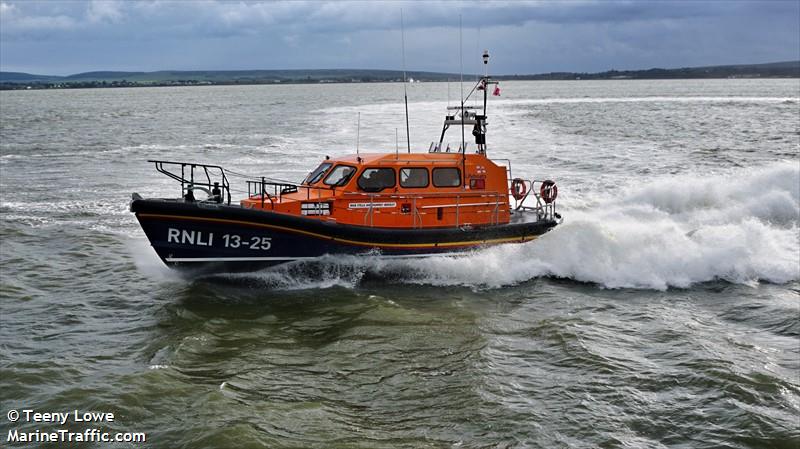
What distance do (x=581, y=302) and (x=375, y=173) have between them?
12.7ft

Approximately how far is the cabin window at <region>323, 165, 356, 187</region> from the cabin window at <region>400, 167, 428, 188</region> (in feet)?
2.78

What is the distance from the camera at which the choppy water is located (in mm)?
6684

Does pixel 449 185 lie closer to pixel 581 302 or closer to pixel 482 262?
pixel 482 262

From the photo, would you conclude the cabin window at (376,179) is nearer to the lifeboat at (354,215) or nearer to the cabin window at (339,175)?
the lifeboat at (354,215)

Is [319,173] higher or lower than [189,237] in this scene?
higher

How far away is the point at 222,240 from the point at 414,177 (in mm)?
3334

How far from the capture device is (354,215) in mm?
11359

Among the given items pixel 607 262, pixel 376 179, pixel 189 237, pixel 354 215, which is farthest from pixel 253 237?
pixel 607 262

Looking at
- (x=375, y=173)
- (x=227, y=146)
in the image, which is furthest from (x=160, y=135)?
(x=375, y=173)

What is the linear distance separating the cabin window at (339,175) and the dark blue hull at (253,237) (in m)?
0.90

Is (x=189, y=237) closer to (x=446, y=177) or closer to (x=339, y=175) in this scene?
(x=339, y=175)

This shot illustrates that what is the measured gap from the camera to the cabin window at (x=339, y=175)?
11416 mm

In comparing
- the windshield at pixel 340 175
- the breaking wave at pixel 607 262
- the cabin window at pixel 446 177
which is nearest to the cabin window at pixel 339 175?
the windshield at pixel 340 175

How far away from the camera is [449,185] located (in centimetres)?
1191
